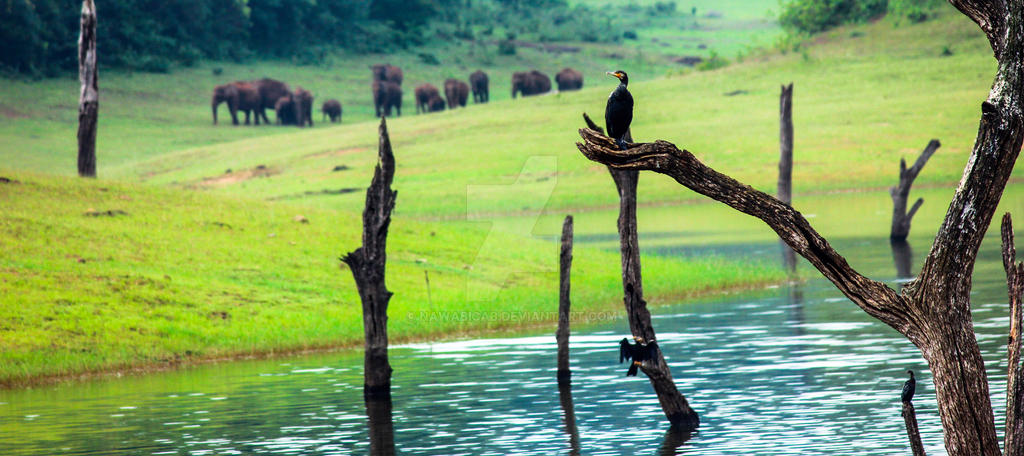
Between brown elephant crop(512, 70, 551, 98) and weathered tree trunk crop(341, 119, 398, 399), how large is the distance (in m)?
79.4

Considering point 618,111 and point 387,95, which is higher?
point 387,95

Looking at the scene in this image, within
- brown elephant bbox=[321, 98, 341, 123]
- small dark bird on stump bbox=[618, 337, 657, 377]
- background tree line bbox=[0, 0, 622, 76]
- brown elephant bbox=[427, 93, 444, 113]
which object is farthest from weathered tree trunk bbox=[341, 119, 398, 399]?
brown elephant bbox=[427, 93, 444, 113]

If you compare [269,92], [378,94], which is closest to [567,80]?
[378,94]

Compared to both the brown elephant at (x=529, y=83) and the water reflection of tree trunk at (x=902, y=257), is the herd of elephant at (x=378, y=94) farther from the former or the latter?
the water reflection of tree trunk at (x=902, y=257)

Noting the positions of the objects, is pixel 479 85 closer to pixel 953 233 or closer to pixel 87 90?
pixel 87 90

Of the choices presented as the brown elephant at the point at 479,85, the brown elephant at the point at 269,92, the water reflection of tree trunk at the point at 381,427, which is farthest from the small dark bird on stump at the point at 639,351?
the brown elephant at the point at 479,85

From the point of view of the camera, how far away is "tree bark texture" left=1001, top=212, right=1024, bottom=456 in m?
11.2

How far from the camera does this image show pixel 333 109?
93250mm

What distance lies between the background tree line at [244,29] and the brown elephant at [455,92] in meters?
16.7

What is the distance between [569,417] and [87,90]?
2375 cm

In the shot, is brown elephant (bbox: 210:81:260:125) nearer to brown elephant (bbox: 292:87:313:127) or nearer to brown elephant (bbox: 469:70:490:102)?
brown elephant (bbox: 292:87:313:127)

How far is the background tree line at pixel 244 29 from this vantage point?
91500 millimetres

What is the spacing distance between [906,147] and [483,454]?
51.2 metres

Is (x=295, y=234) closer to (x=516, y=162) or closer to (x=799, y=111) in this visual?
(x=516, y=162)
